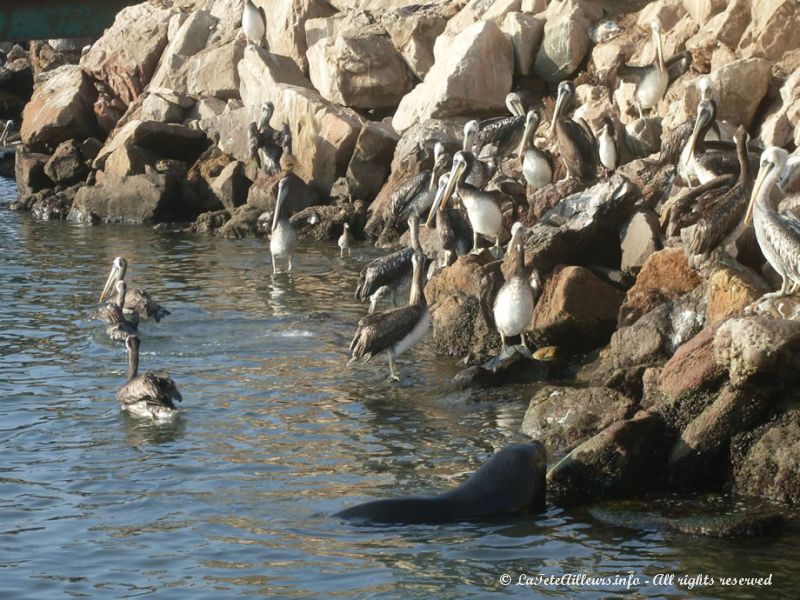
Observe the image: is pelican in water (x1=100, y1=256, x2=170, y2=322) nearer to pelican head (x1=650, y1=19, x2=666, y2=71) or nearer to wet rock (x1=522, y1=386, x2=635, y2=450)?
wet rock (x1=522, y1=386, x2=635, y2=450)

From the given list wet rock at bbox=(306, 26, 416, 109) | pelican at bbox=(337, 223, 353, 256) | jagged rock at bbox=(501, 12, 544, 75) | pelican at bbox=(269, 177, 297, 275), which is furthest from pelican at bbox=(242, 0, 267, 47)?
pelican at bbox=(269, 177, 297, 275)

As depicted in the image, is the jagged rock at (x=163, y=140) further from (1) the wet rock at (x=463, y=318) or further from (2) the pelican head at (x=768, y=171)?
(2) the pelican head at (x=768, y=171)

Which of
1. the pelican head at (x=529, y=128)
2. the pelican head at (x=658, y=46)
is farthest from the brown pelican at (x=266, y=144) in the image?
the pelican head at (x=658, y=46)

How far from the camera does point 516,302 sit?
557 inches

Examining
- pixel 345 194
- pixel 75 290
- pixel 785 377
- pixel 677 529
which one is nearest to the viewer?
pixel 677 529

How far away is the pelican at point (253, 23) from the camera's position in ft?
99.5

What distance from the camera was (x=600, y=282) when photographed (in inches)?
585

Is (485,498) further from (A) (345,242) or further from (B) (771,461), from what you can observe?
(A) (345,242)

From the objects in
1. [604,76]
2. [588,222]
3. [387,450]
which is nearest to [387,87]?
[604,76]

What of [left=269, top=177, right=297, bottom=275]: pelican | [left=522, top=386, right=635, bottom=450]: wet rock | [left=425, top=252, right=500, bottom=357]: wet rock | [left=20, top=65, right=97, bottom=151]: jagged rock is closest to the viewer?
[left=522, top=386, right=635, bottom=450]: wet rock

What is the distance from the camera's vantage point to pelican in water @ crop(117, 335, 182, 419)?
12961 millimetres

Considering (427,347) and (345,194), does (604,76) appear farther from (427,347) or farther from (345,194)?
(427,347)

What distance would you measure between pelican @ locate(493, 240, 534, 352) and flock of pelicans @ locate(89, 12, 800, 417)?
1cm

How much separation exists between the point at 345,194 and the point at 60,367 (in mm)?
11698
